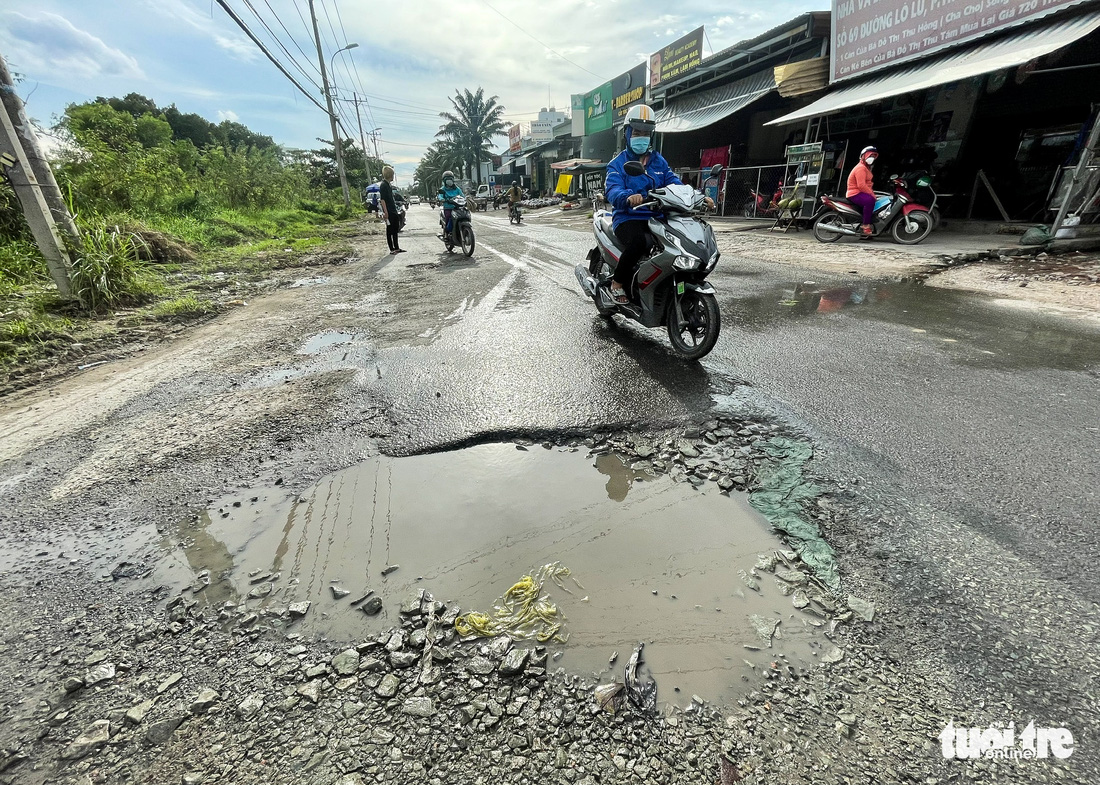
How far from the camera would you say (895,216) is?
333 inches

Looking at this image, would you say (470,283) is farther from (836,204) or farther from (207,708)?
(836,204)

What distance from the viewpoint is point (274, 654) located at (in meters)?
1.47

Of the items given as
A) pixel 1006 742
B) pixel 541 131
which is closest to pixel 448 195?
pixel 1006 742

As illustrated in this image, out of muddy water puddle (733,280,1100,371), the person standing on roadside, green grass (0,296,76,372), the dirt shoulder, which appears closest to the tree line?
green grass (0,296,76,372)

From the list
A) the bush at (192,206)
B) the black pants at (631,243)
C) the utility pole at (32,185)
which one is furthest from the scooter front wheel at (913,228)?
the bush at (192,206)

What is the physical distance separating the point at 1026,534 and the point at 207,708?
2746mm

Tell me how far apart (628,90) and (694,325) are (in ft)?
80.2

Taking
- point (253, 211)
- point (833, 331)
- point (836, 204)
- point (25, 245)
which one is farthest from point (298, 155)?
point (833, 331)

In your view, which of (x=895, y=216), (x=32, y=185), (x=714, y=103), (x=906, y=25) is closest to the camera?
(x=32, y=185)

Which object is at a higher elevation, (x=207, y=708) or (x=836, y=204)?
(x=836, y=204)

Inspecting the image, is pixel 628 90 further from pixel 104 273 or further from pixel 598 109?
pixel 104 273

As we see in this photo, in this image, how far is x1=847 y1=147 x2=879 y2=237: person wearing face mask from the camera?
8.46 metres

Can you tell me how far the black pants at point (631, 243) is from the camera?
3912mm

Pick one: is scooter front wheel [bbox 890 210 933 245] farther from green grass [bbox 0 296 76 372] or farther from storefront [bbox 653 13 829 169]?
green grass [bbox 0 296 76 372]
